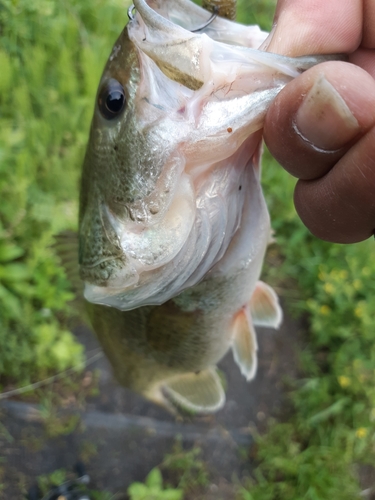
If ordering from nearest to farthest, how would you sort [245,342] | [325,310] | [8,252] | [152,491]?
[245,342] < [8,252] < [152,491] < [325,310]

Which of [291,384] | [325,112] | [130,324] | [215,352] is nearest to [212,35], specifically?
[325,112]

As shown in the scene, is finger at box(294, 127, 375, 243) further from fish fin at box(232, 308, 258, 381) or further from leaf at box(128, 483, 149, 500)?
leaf at box(128, 483, 149, 500)

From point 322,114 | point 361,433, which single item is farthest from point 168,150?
point 361,433

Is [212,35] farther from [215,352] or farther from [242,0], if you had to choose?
[242,0]

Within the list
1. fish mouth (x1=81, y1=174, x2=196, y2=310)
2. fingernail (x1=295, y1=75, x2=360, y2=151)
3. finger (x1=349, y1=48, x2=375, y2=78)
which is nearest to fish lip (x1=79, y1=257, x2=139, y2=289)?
fish mouth (x1=81, y1=174, x2=196, y2=310)

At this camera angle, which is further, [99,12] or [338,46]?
[99,12]

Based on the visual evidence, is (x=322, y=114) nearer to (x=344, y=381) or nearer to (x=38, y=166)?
(x=38, y=166)
